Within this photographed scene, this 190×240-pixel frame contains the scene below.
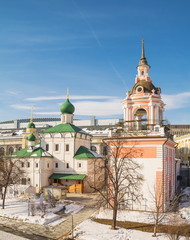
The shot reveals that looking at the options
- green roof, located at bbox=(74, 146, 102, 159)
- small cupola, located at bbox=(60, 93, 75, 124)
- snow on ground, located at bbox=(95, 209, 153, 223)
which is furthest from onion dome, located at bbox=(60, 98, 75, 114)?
snow on ground, located at bbox=(95, 209, 153, 223)

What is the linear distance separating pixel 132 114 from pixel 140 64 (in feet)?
18.8

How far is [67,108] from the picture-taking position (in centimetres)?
4456

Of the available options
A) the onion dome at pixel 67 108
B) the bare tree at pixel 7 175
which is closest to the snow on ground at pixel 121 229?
the bare tree at pixel 7 175

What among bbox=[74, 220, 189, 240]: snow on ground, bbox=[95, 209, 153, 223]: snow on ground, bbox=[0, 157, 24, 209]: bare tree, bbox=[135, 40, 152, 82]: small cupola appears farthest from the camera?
bbox=[135, 40, 152, 82]: small cupola

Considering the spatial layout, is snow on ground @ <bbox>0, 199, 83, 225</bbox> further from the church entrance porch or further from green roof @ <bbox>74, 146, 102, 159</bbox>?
green roof @ <bbox>74, 146, 102, 159</bbox>

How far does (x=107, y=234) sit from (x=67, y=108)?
28412 mm

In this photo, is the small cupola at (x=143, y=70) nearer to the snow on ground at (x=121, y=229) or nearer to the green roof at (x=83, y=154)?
the snow on ground at (x=121, y=229)

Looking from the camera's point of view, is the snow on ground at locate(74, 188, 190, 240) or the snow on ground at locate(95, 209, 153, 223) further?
the snow on ground at locate(95, 209, 153, 223)

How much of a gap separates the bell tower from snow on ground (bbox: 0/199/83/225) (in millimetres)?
9965

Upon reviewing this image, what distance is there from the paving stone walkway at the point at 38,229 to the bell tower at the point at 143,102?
10751 millimetres

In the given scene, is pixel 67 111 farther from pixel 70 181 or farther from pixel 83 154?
pixel 70 181

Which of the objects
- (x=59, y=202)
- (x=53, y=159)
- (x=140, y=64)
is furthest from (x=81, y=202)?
(x=140, y=64)

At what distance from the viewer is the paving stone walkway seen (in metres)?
18.6

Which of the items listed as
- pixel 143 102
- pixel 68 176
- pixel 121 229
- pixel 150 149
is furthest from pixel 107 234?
pixel 68 176
